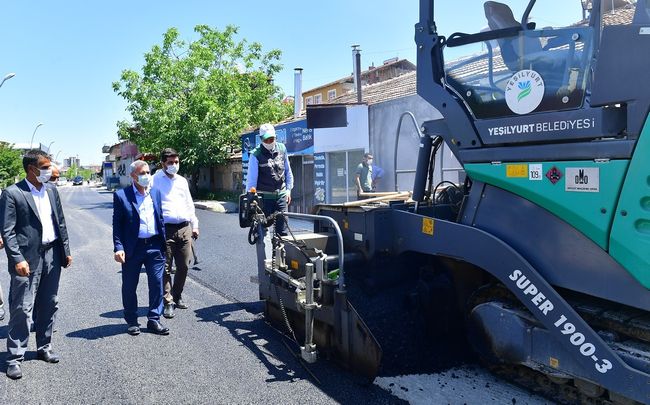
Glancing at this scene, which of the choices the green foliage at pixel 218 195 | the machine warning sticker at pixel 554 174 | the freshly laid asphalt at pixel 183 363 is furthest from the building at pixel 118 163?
the machine warning sticker at pixel 554 174

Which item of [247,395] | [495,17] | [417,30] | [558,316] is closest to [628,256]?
[558,316]

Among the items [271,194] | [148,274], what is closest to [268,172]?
[271,194]

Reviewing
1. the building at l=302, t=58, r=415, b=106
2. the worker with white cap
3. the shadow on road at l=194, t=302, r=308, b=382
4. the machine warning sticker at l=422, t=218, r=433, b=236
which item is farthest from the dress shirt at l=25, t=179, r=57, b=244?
the building at l=302, t=58, r=415, b=106

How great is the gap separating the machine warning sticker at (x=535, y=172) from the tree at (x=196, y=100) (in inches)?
982

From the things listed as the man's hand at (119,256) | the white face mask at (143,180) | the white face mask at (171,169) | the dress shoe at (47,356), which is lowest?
the dress shoe at (47,356)

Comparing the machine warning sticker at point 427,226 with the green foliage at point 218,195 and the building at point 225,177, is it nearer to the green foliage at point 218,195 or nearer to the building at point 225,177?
the green foliage at point 218,195

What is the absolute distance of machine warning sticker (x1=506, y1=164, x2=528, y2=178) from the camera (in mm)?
3363

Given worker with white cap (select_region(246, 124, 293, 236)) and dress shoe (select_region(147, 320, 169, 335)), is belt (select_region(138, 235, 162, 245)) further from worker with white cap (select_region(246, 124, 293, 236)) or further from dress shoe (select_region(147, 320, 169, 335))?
worker with white cap (select_region(246, 124, 293, 236))

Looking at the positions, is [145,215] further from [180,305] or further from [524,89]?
[524,89]

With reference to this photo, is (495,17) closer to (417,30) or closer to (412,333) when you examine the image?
(417,30)

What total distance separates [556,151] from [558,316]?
3.20 ft

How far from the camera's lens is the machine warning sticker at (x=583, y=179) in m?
2.97

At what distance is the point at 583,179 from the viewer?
303 centimetres

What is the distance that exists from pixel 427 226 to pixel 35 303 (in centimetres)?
351
